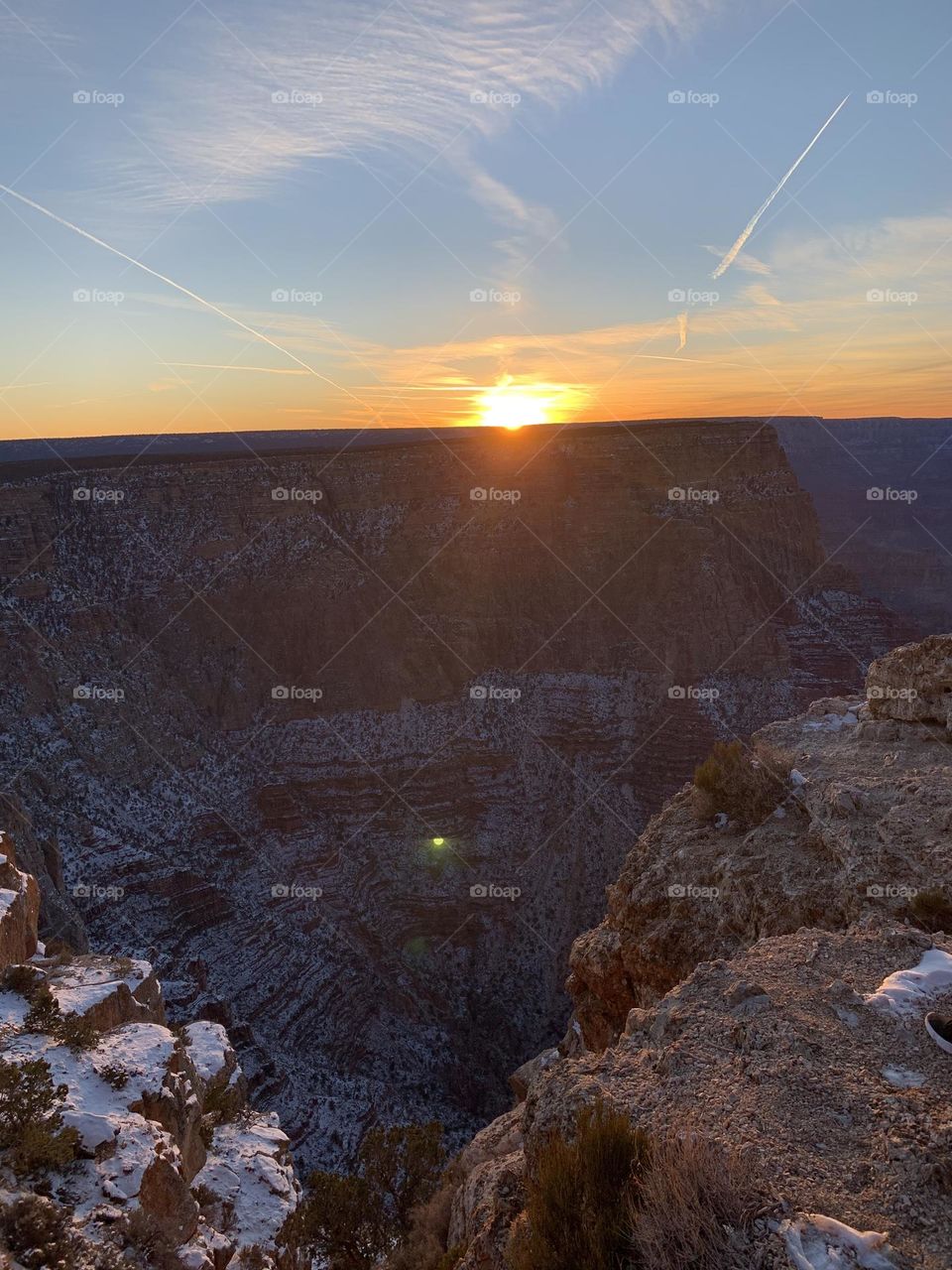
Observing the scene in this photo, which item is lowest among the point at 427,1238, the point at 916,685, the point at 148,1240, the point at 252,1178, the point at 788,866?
the point at 252,1178

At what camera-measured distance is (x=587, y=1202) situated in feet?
14.7

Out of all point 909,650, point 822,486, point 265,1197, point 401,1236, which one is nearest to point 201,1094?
point 265,1197

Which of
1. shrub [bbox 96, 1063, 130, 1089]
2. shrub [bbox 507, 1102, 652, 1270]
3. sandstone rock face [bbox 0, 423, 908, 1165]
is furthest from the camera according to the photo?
sandstone rock face [bbox 0, 423, 908, 1165]

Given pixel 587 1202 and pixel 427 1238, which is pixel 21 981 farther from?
pixel 587 1202

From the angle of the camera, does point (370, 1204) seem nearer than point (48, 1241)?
No

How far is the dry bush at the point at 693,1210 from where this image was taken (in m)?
4.07

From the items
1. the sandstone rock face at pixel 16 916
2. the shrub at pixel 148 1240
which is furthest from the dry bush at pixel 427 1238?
the sandstone rock face at pixel 16 916

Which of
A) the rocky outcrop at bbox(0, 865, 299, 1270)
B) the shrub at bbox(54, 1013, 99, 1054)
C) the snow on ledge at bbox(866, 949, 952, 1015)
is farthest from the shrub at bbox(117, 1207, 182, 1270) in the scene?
the snow on ledge at bbox(866, 949, 952, 1015)

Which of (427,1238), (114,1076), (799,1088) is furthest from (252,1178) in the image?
(799,1088)

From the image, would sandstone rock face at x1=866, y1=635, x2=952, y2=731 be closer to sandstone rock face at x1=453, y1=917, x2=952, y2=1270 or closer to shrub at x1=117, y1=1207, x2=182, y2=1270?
sandstone rock face at x1=453, y1=917, x2=952, y2=1270

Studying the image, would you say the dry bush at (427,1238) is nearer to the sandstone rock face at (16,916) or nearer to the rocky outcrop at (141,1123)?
the rocky outcrop at (141,1123)

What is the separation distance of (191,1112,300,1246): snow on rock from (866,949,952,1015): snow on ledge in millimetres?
7361

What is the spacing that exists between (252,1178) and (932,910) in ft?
28.5

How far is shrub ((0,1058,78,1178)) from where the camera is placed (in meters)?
6.86
